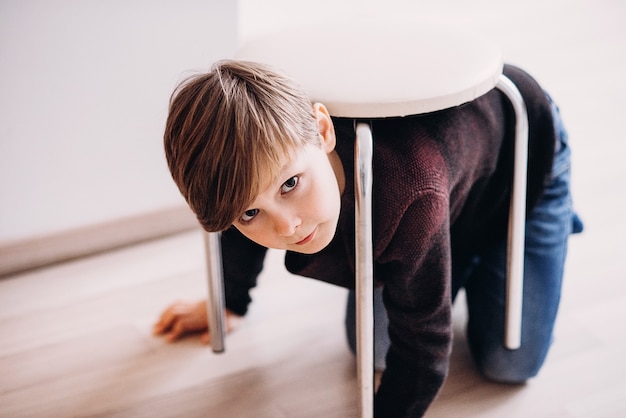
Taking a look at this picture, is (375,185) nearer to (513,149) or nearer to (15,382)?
(513,149)

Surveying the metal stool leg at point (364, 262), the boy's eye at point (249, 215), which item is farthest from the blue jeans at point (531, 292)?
the boy's eye at point (249, 215)

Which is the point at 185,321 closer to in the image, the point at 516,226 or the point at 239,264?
the point at 239,264

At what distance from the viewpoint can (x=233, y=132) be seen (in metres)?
0.68

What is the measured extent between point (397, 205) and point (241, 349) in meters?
0.42

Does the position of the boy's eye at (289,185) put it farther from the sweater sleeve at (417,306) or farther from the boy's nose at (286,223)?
the sweater sleeve at (417,306)

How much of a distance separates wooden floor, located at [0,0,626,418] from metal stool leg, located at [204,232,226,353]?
1.2 inches

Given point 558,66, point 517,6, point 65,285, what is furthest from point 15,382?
point 517,6

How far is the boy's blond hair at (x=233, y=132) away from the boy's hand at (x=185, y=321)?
1.43 feet

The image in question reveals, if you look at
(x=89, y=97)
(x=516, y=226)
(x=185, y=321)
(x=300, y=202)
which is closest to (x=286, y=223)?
(x=300, y=202)

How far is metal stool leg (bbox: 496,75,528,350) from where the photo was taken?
0.86 metres

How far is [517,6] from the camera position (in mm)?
2324

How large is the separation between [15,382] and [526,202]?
0.69 m

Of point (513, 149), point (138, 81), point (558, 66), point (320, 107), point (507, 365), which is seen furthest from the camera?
point (558, 66)

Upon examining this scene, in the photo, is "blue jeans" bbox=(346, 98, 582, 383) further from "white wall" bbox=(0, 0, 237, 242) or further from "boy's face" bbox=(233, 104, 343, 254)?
"white wall" bbox=(0, 0, 237, 242)
